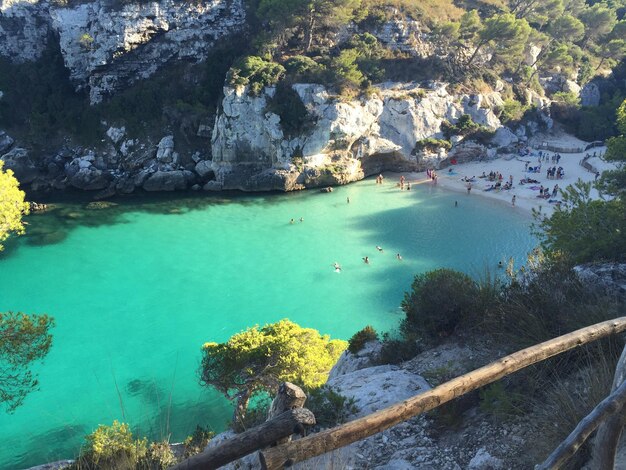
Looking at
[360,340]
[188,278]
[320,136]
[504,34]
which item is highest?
[504,34]

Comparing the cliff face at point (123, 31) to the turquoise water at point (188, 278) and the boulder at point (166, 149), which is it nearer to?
the boulder at point (166, 149)

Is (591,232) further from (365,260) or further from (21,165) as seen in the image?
(21,165)

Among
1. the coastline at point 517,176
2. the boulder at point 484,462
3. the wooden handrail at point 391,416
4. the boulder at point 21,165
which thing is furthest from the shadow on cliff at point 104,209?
the wooden handrail at point 391,416

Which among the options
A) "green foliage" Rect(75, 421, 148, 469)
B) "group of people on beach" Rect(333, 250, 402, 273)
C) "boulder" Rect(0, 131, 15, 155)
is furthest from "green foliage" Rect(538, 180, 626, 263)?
"boulder" Rect(0, 131, 15, 155)

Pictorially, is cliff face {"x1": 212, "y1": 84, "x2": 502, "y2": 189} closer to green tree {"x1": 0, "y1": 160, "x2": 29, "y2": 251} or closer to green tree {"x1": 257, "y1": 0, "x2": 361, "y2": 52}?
green tree {"x1": 257, "y1": 0, "x2": 361, "y2": 52}

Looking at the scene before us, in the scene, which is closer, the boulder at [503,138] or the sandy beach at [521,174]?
the sandy beach at [521,174]

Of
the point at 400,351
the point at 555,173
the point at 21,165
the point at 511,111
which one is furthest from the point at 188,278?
the point at 511,111
